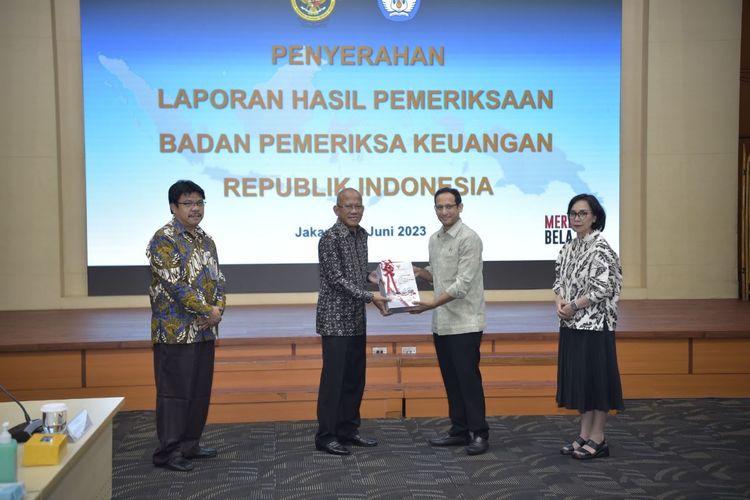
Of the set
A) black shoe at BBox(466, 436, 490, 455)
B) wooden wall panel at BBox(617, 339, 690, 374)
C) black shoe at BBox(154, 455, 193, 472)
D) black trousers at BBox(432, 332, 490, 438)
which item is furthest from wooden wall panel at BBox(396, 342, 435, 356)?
black shoe at BBox(154, 455, 193, 472)

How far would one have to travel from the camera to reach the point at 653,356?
5078 mm

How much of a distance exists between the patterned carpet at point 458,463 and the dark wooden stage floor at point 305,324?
559 millimetres

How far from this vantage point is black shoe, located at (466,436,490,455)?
12.8 ft

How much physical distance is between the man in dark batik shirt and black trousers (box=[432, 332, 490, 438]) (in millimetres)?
402

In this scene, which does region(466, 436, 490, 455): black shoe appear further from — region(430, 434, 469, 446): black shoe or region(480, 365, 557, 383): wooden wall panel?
region(480, 365, 557, 383): wooden wall panel

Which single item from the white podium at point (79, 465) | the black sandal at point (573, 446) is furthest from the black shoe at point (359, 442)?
the white podium at point (79, 465)

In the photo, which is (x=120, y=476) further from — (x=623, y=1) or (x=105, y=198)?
(x=623, y=1)

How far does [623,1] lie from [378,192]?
288cm

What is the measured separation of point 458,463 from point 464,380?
0.40 metres

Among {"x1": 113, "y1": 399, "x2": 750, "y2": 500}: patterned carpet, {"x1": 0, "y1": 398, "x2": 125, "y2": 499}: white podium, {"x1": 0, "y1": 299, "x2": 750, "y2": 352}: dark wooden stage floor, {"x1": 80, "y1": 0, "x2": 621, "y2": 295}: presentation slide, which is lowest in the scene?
{"x1": 113, "y1": 399, "x2": 750, "y2": 500}: patterned carpet

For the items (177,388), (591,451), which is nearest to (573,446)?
(591,451)

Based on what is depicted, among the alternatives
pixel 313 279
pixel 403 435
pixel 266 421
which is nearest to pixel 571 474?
pixel 403 435

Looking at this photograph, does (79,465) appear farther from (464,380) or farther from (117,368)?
(117,368)

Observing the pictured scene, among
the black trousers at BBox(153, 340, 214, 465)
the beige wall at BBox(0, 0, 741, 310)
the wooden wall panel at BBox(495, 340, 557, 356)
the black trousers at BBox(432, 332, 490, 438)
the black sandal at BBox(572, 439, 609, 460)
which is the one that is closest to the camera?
the black trousers at BBox(153, 340, 214, 465)
